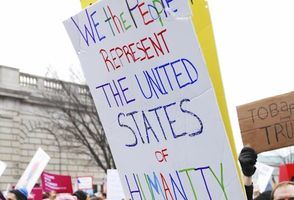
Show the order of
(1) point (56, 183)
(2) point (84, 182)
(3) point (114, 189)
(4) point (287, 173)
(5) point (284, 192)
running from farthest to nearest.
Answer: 1. (2) point (84, 182)
2. (1) point (56, 183)
3. (3) point (114, 189)
4. (4) point (287, 173)
5. (5) point (284, 192)

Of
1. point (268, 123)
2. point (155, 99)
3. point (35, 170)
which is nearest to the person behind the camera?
point (155, 99)

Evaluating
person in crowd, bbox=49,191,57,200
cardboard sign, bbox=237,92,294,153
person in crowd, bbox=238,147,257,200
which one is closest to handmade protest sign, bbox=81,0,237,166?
person in crowd, bbox=238,147,257,200

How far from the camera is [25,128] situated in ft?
110

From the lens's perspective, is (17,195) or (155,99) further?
(17,195)

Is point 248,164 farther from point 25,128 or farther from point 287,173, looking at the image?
point 25,128

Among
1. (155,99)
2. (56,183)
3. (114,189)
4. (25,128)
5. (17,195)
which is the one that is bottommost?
(114,189)

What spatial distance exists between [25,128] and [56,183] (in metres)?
24.8

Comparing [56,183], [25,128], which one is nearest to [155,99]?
[56,183]

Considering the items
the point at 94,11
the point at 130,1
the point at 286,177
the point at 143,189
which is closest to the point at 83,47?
the point at 94,11

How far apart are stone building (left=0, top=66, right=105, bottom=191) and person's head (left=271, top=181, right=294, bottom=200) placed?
28173mm

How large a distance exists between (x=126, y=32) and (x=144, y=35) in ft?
0.40

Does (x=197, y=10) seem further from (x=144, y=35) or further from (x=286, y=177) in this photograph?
(x=286, y=177)

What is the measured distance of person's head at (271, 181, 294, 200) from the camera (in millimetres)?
3494

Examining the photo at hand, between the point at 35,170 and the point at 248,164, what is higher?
the point at 35,170
